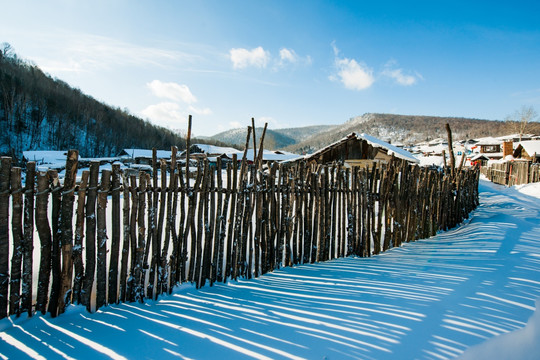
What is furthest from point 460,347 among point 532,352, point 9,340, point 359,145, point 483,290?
point 359,145

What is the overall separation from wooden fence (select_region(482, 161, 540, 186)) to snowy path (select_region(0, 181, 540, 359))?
60.8 feet

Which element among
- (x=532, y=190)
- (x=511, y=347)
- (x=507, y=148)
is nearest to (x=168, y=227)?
(x=511, y=347)

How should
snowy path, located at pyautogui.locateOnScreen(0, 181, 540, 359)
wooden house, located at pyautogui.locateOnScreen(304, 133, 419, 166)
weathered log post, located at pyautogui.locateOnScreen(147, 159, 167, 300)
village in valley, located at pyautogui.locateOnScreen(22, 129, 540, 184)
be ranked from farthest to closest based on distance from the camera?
1. wooden house, located at pyautogui.locateOnScreen(304, 133, 419, 166)
2. village in valley, located at pyautogui.locateOnScreen(22, 129, 540, 184)
3. weathered log post, located at pyautogui.locateOnScreen(147, 159, 167, 300)
4. snowy path, located at pyautogui.locateOnScreen(0, 181, 540, 359)

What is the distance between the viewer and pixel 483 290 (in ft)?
10.3

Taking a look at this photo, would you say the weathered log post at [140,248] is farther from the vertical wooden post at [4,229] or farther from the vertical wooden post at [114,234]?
the vertical wooden post at [4,229]

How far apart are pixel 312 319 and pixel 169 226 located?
6.42ft

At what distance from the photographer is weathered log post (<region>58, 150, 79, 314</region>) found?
266 centimetres

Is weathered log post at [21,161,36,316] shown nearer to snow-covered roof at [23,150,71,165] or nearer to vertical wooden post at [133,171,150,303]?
vertical wooden post at [133,171,150,303]

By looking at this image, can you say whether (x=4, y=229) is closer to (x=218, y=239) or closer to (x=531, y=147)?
(x=218, y=239)

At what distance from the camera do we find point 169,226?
3318 millimetres

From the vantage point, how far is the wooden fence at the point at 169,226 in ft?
8.47

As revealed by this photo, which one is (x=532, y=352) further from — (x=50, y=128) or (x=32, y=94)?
(x=32, y=94)

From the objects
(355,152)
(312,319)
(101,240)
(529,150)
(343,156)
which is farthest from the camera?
(529,150)

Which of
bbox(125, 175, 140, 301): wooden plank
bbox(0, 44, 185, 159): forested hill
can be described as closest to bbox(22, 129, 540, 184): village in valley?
bbox(125, 175, 140, 301): wooden plank
